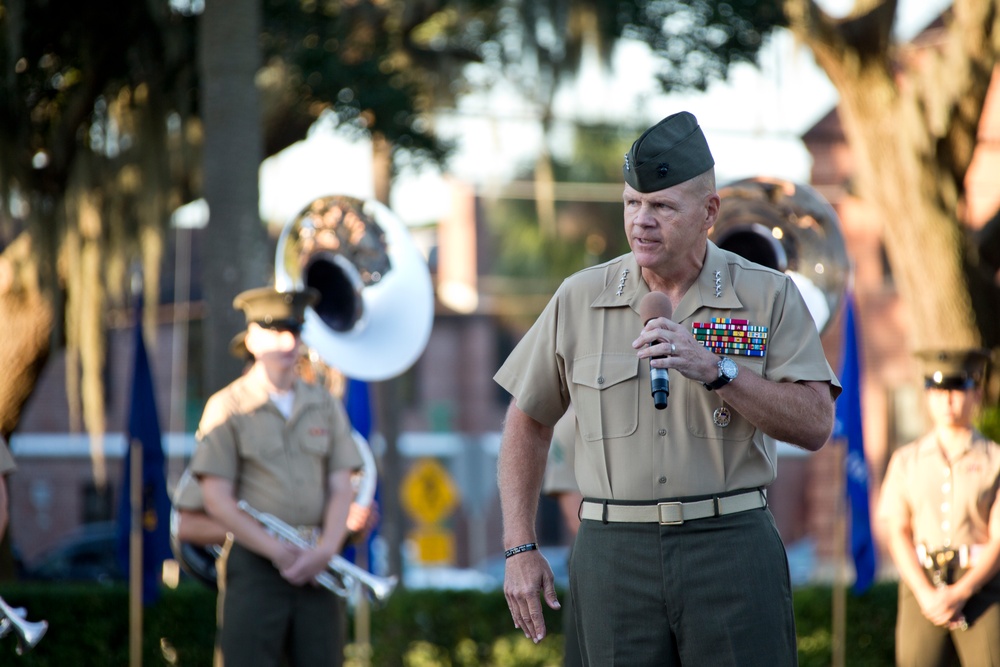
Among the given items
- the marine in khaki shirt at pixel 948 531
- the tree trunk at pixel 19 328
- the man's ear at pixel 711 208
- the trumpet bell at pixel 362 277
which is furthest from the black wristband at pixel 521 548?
the tree trunk at pixel 19 328

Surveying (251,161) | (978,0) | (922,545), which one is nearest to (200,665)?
(251,161)

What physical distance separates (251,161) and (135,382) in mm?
1599

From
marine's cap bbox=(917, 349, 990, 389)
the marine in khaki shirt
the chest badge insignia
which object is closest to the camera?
the chest badge insignia

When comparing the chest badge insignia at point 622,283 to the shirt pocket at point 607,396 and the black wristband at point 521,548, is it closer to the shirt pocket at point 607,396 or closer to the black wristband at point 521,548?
the shirt pocket at point 607,396

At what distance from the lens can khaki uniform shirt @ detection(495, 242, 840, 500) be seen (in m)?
3.12

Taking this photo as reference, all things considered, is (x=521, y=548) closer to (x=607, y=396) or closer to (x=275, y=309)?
(x=607, y=396)

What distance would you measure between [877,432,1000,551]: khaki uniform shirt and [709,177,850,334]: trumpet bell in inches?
31.5

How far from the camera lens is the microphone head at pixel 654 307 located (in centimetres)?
304

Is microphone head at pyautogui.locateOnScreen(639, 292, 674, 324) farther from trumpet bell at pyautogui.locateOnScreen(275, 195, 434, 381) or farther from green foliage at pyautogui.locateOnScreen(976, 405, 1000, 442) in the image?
green foliage at pyautogui.locateOnScreen(976, 405, 1000, 442)

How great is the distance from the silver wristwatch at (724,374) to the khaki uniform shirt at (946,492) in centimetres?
331

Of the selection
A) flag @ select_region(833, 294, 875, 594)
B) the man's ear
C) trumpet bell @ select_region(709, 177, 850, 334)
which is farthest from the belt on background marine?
flag @ select_region(833, 294, 875, 594)

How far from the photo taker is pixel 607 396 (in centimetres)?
321

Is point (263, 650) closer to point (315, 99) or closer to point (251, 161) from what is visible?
point (251, 161)

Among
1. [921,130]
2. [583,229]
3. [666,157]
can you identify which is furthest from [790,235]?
[583,229]
